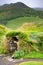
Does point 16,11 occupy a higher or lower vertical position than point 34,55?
lower

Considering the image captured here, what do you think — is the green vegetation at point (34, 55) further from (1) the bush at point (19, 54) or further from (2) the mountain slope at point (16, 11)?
(2) the mountain slope at point (16, 11)

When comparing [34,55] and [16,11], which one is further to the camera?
[16,11]

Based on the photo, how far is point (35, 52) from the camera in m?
34.8

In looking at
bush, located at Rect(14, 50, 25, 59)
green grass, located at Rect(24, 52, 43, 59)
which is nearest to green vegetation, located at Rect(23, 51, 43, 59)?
green grass, located at Rect(24, 52, 43, 59)

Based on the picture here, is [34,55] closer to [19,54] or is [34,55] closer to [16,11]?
[19,54]

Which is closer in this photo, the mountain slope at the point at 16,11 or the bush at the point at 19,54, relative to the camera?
the bush at the point at 19,54

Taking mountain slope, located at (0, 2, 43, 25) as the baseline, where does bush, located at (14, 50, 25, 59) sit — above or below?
above

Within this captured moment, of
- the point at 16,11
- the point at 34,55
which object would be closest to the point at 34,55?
the point at 34,55

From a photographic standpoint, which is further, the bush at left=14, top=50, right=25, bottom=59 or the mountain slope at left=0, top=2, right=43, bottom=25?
the mountain slope at left=0, top=2, right=43, bottom=25

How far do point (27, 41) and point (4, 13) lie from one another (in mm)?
49128

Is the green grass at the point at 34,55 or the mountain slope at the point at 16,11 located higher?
the green grass at the point at 34,55

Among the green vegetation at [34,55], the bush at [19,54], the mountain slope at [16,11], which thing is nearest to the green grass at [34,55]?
the green vegetation at [34,55]

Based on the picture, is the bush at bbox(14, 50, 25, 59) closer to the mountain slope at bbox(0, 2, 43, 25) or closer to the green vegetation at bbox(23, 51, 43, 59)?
the green vegetation at bbox(23, 51, 43, 59)

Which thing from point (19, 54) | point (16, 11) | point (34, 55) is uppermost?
point (19, 54)
